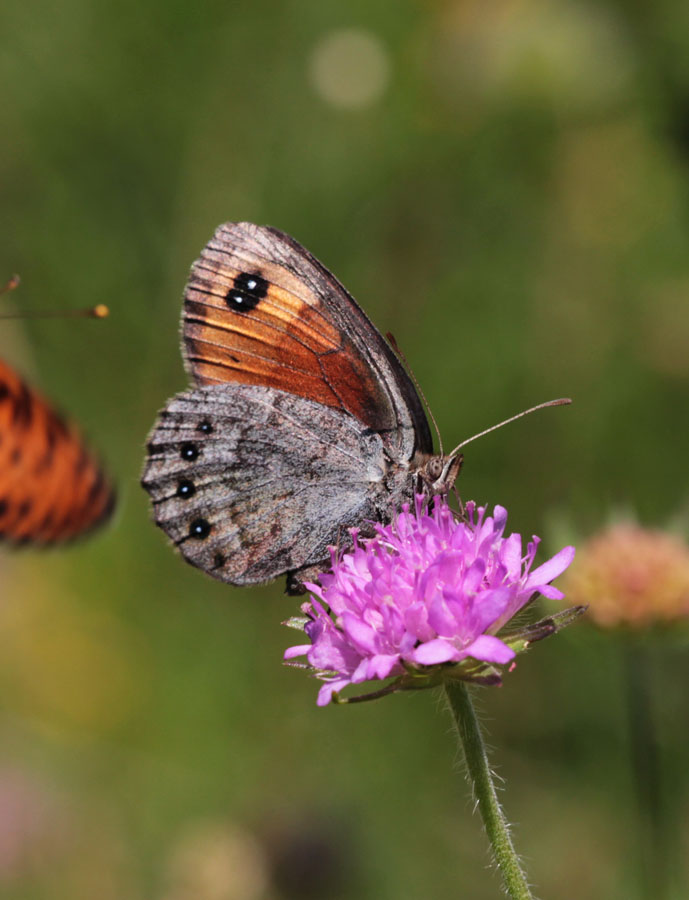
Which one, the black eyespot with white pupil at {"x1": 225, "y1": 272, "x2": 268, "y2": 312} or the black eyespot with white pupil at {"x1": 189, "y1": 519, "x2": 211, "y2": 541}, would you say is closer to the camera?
the black eyespot with white pupil at {"x1": 189, "y1": 519, "x2": 211, "y2": 541}

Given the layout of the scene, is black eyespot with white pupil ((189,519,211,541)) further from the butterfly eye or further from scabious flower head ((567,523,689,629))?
scabious flower head ((567,523,689,629))

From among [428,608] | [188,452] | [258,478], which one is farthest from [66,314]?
[428,608]

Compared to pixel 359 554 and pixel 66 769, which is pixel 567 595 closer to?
pixel 359 554

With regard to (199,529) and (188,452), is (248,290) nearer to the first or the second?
(188,452)

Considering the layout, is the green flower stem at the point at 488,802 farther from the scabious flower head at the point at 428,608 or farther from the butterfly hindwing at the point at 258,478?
the butterfly hindwing at the point at 258,478

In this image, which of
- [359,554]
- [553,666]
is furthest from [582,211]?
[359,554]

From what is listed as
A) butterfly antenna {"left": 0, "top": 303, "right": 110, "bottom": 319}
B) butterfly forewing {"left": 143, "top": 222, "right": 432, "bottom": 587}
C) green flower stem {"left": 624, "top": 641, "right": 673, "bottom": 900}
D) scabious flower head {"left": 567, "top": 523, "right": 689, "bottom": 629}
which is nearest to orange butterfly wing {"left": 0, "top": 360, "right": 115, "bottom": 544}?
butterfly antenna {"left": 0, "top": 303, "right": 110, "bottom": 319}
